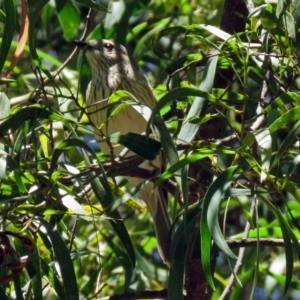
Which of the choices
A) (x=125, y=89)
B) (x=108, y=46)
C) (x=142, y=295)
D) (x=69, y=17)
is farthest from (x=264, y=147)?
(x=108, y=46)

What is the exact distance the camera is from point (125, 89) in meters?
3.49


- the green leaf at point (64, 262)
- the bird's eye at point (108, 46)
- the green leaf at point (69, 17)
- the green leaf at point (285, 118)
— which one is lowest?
the bird's eye at point (108, 46)

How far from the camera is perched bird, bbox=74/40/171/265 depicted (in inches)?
129

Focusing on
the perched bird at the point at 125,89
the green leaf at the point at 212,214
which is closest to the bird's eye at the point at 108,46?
the perched bird at the point at 125,89

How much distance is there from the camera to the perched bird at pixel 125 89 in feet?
10.8

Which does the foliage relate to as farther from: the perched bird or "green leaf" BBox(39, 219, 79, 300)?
the perched bird

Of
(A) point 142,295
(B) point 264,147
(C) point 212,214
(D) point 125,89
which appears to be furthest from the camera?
(D) point 125,89

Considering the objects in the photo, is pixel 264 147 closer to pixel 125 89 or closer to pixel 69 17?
pixel 69 17

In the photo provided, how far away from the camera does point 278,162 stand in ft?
5.66

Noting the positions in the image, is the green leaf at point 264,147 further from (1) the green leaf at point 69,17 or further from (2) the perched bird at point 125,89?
(1) the green leaf at point 69,17

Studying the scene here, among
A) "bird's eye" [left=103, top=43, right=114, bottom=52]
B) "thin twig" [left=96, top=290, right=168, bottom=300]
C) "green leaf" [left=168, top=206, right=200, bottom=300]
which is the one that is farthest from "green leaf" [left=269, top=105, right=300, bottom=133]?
"bird's eye" [left=103, top=43, right=114, bottom=52]

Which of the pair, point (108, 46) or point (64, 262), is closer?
point (64, 262)

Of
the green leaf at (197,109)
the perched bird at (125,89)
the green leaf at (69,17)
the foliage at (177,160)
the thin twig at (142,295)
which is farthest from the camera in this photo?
the perched bird at (125,89)

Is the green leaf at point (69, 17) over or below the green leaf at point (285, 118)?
below
